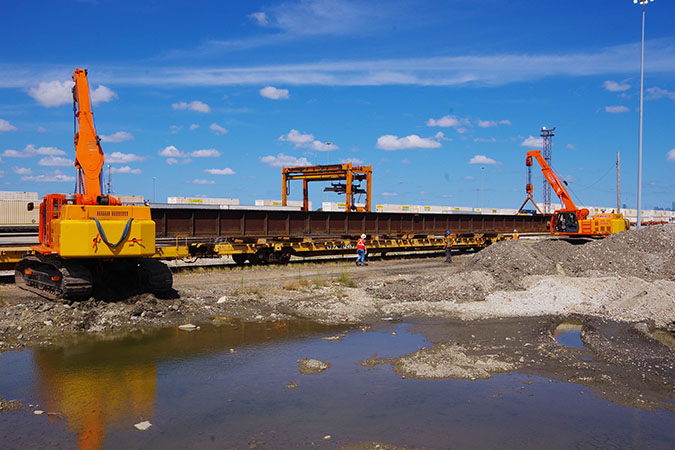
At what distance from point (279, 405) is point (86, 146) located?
928 cm

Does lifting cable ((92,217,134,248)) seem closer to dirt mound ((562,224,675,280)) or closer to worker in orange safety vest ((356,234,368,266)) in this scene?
worker in orange safety vest ((356,234,368,266))

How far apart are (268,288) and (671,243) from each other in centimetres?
1529

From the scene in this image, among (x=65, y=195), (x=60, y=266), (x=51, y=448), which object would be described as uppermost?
(x=65, y=195)

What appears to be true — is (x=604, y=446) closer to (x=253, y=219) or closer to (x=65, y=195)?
(x=65, y=195)

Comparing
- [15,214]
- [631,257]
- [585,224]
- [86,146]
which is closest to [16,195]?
[15,214]

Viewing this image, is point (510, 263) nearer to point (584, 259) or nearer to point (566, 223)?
point (584, 259)

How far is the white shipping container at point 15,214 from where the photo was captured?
38.4 meters

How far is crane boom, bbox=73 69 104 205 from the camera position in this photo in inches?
517

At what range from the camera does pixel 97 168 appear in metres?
13.3

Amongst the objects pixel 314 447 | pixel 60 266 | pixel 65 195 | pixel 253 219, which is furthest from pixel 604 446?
pixel 253 219

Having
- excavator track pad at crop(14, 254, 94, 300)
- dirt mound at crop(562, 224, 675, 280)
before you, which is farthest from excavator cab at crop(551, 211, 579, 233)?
excavator track pad at crop(14, 254, 94, 300)

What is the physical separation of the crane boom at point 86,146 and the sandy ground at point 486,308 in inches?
115

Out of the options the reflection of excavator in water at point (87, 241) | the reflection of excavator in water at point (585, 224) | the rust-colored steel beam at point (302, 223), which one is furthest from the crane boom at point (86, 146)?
the reflection of excavator in water at point (585, 224)

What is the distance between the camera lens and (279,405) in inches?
272
